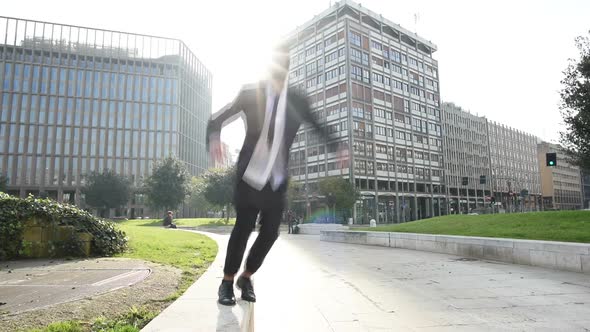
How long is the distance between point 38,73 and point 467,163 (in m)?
95.4

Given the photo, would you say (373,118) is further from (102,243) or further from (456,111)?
(102,243)

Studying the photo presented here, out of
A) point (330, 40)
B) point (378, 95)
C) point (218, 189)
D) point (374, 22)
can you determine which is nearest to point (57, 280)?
point (218, 189)

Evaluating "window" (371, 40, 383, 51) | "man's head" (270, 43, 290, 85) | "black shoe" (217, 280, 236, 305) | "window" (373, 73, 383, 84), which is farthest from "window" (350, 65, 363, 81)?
"black shoe" (217, 280, 236, 305)

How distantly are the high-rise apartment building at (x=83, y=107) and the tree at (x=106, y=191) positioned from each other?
17.6 meters

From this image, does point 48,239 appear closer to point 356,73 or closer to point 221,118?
point 221,118

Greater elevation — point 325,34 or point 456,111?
point 325,34

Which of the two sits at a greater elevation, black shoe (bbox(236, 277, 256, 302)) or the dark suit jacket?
the dark suit jacket

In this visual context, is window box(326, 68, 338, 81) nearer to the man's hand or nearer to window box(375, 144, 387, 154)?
window box(375, 144, 387, 154)

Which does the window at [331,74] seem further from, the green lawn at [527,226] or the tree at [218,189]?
the green lawn at [527,226]

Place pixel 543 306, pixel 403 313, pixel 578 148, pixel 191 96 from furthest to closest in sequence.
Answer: pixel 191 96 < pixel 578 148 < pixel 543 306 < pixel 403 313

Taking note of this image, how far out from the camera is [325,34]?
207 feet

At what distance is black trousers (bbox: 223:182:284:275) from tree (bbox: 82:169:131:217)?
58.8 metres

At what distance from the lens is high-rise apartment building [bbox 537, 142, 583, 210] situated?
11462 centimetres

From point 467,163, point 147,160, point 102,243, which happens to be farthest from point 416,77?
point 102,243
